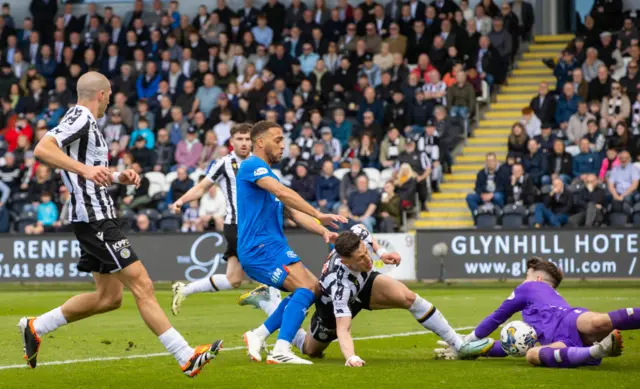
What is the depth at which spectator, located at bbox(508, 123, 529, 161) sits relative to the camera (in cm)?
2572

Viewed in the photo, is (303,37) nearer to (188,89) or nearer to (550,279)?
(188,89)

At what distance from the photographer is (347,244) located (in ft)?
30.6

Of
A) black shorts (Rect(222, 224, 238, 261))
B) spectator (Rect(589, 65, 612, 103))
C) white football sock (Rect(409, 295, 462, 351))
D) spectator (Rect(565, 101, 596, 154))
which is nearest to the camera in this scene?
white football sock (Rect(409, 295, 462, 351))

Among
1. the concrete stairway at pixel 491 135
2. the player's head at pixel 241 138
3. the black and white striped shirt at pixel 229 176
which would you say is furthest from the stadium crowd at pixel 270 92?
the player's head at pixel 241 138

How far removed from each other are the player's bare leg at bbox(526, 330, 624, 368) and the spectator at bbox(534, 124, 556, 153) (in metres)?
16.6

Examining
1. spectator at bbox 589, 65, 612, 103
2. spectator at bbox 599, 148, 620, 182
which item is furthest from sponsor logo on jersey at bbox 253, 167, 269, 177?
spectator at bbox 589, 65, 612, 103

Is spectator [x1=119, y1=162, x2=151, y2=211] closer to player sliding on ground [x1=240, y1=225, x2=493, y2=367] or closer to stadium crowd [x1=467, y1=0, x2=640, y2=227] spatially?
stadium crowd [x1=467, y1=0, x2=640, y2=227]

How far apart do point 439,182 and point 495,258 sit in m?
4.60

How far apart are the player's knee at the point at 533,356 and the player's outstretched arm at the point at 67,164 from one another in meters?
3.52

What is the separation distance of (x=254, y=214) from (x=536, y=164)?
16.0 m

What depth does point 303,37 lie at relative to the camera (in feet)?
101

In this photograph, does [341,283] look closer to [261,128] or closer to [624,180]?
[261,128]

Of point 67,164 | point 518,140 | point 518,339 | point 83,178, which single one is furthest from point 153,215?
point 67,164

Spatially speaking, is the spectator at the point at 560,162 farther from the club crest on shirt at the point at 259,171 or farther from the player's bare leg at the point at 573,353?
the player's bare leg at the point at 573,353
